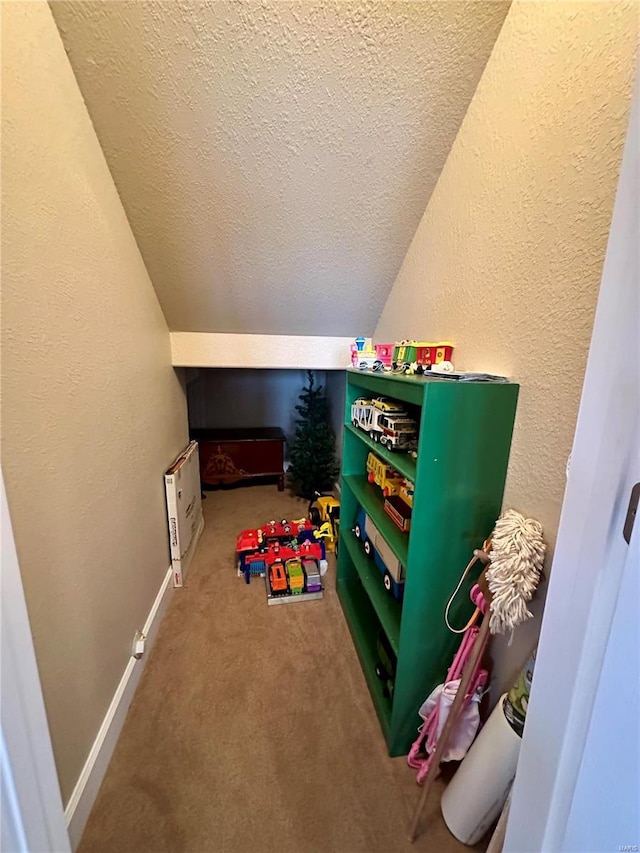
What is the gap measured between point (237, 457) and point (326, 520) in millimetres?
1211

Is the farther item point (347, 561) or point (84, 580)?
point (347, 561)

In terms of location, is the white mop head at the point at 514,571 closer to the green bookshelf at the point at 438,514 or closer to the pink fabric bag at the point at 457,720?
the green bookshelf at the point at 438,514

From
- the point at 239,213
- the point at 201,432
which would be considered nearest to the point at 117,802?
the point at 239,213

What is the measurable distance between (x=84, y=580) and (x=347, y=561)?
4.27ft

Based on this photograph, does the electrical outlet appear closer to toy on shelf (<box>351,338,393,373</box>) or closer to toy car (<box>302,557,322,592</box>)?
toy car (<box>302,557,322,592</box>)

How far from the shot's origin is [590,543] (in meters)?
0.51

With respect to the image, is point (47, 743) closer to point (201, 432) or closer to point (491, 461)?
point (491, 461)

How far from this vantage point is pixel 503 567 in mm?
850

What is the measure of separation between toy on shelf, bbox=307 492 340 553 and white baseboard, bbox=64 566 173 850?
1153 mm

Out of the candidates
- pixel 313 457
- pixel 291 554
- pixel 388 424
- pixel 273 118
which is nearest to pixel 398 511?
pixel 388 424

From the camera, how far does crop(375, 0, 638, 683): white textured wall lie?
2.31ft

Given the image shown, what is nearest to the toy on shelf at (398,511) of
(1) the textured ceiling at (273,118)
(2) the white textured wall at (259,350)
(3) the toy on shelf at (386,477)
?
(3) the toy on shelf at (386,477)

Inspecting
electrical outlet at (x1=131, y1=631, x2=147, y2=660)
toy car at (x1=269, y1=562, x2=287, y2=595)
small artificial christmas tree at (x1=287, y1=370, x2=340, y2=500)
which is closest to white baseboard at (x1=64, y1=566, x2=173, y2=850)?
electrical outlet at (x1=131, y1=631, x2=147, y2=660)

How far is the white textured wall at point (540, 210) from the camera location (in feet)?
2.31
